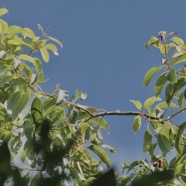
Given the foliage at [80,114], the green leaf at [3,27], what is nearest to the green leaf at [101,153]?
the foliage at [80,114]

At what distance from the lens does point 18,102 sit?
2383mm

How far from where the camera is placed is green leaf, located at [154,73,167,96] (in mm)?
2412

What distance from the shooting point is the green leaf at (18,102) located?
93.4 inches

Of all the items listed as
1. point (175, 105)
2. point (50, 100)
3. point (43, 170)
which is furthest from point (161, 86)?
point (43, 170)

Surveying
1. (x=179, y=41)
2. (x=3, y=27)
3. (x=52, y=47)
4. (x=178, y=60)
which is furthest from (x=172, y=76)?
(x=3, y=27)

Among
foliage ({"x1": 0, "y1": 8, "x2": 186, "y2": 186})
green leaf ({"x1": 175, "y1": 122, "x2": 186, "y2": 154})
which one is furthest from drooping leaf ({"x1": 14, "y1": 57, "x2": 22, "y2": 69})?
green leaf ({"x1": 175, "y1": 122, "x2": 186, "y2": 154})

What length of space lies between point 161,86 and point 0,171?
2002 millimetres

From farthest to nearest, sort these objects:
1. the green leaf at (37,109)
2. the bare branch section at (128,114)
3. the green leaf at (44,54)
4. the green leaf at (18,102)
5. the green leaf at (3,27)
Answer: the green leaf at (44,54) → the green leaf at (3,27) → the bare branch section at (128,114) → the green leaf at (18,102) → the green leaf at (37,109)

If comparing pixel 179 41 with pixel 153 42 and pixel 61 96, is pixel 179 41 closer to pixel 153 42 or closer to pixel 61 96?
pixel 153 42

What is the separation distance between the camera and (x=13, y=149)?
104 inches

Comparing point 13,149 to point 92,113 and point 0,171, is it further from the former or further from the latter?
point 0,171

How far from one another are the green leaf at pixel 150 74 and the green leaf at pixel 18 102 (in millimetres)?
600

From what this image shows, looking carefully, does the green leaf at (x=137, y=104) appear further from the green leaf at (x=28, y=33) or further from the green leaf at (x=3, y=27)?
the green leaf at (x=3, y=27)

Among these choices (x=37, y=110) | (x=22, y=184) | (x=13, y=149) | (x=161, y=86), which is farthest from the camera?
(x=13, y=149)
